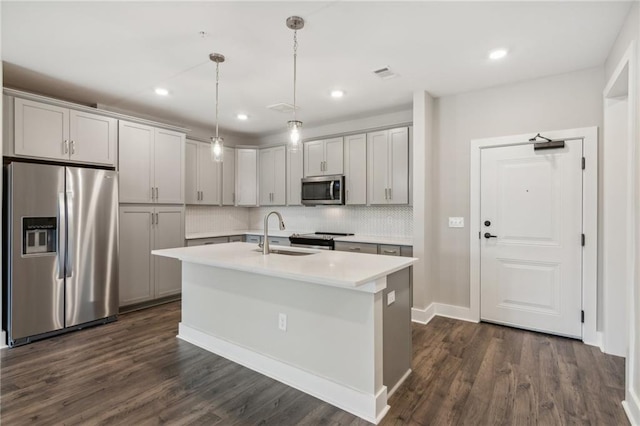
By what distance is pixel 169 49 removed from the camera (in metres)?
2.70

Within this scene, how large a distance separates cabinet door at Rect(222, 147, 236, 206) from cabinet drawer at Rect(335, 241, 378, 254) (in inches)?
90.4

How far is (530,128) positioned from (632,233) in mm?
1705

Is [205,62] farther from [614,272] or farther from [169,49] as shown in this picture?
[614,272]

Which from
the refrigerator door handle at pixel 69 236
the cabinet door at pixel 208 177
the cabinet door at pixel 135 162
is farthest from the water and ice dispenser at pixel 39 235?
the cabinet door at pixel 208 177

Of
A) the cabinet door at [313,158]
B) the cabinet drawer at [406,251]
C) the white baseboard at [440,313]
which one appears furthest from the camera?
the cabinet door at [313,158]

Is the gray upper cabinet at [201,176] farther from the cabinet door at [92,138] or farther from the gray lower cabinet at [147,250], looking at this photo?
the cabinet door at [92,138]

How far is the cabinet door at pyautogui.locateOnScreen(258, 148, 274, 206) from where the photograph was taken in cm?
552

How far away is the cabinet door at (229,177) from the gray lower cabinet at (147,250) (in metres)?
1.05

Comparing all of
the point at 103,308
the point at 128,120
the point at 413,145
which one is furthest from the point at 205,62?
the point at 103,308

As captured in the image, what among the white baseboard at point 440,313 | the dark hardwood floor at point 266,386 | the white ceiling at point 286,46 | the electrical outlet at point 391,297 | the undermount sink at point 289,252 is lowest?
the dark hardwood floor at point 266,386

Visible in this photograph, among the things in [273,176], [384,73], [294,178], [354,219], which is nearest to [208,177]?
[273,176]

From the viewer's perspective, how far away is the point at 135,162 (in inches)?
159

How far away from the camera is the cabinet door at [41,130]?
312 cm

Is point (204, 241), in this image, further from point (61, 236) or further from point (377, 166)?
point (377, 166)
